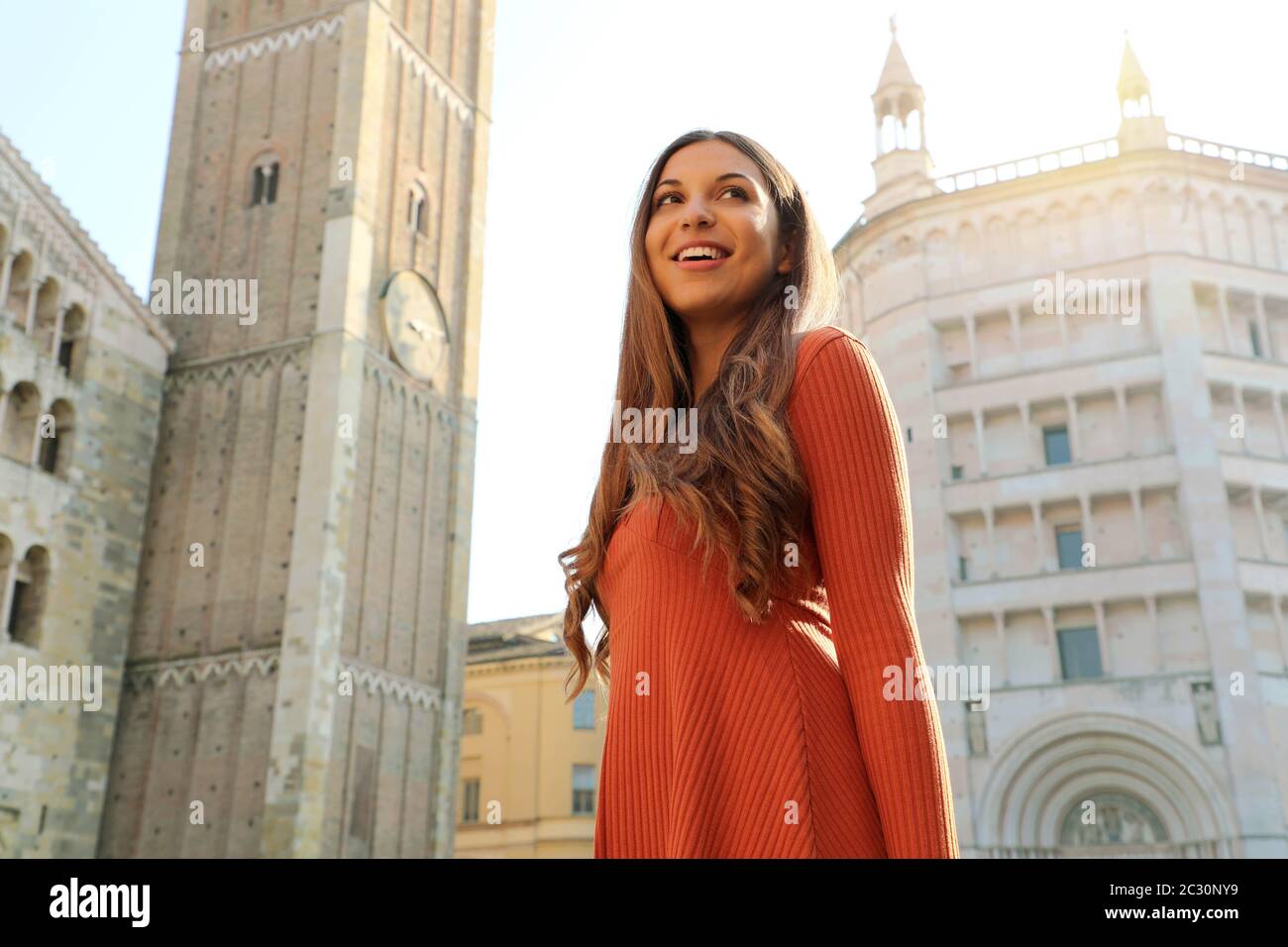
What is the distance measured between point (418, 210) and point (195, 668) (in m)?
12.2

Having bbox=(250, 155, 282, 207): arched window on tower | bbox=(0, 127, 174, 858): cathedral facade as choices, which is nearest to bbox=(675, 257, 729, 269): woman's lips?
bbox=(0, 127, 174, 858): cathedral facade

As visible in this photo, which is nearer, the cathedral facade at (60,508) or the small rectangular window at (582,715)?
the cathedral facade at (60,508)


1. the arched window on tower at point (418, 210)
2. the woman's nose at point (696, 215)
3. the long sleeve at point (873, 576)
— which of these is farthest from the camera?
the arched window on tower at point (418, 210)

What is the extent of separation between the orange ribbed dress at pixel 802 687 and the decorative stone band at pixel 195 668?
2482 centimetres

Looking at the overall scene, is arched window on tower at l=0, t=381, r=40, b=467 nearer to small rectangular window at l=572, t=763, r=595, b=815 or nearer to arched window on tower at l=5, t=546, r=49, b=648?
arched window on tower at l=5, t=546, r=49, b=648

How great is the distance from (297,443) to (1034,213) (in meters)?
18.5

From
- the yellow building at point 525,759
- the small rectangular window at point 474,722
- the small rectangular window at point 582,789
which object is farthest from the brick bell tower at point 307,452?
the small rectangular window at point 474,722

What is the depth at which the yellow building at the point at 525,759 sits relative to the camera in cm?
3853

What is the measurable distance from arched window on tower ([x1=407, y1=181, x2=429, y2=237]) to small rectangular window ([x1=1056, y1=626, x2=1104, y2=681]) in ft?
58.0

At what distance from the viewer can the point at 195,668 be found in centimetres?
2605

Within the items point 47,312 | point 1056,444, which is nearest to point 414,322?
point 47,312

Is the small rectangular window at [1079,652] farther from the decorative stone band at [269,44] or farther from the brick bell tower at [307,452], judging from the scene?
the decorative stone band at [269,44]
